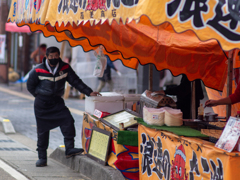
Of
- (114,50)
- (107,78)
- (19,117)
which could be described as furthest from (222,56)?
(107,78)

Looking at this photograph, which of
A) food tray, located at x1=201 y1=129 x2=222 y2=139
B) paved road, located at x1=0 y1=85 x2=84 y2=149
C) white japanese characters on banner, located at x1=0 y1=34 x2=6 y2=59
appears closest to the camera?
food tray, located at x1=201 y1=129 x2=222 y2=139

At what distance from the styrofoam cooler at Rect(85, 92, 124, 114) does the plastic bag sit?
→ 2.07 ft

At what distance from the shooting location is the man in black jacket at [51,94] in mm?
6035

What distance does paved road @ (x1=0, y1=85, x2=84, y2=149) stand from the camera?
9102 mm

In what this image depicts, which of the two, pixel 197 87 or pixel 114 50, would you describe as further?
pixel 114 50

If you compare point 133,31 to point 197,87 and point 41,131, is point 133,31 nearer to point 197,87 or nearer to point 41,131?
point 197,87

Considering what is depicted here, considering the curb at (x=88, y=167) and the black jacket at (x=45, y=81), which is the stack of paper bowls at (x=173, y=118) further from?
the black jacket at (x=45, y=81)

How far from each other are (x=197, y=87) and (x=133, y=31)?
1352mm

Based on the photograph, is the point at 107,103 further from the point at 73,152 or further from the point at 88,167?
the point at 88,167

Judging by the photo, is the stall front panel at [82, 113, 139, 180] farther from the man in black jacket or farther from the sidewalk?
the man in black jacket

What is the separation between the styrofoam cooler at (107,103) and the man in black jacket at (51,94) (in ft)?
0.40

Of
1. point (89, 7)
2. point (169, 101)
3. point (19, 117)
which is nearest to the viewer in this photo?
point (89, 7)

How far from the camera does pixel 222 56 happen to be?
6133mm

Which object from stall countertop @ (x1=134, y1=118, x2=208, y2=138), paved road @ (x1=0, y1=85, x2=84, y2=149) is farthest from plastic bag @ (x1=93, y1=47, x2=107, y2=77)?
stall countertop @ (x1=134, y1=118, x2=208, y2=138)
